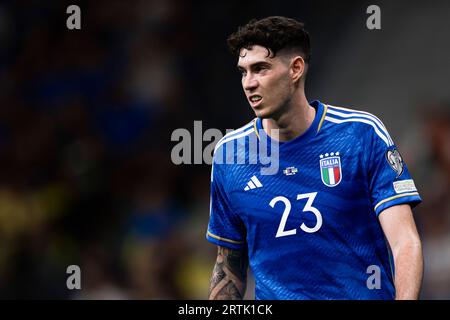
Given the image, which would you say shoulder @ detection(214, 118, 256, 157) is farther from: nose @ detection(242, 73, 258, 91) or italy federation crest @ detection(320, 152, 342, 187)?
italy federation crest @ detection(320, 152, 342, 187)

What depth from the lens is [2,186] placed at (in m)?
9.41

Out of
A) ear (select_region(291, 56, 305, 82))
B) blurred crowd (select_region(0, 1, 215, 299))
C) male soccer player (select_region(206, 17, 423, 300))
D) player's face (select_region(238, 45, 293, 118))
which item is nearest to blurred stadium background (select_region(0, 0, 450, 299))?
blurred crowd (select_region(0, 1, 215, 299))

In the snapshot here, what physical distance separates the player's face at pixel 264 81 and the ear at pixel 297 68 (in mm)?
56

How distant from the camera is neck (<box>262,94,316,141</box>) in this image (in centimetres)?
467

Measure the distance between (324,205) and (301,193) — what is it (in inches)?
6.2

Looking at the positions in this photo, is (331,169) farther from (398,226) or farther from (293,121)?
(398,226)

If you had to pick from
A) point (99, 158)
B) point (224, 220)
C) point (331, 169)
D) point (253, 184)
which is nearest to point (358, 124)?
point (331, 169)

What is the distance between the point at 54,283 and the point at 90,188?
117 centimetres

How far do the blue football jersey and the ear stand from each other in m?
0.22

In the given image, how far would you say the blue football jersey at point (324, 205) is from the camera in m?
4.43

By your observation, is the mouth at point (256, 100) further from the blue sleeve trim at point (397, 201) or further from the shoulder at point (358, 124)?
the blue sleeve trim at point (397, 201)

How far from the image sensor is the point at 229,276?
15.9 ft
